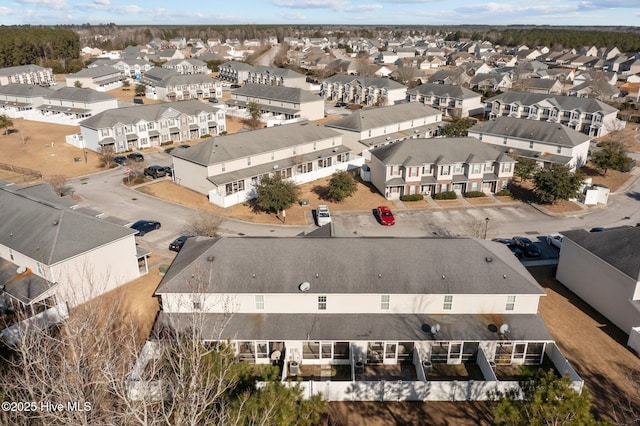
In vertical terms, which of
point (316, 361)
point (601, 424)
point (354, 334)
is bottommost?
point (316, 361)

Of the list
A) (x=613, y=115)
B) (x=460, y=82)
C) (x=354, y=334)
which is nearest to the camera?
(x=354, y=334)

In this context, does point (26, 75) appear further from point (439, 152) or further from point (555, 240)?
point (555, 240)

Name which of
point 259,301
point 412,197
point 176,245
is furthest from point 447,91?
point 259,301

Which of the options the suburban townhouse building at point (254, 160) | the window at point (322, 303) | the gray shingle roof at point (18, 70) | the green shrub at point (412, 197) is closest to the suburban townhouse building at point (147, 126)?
the suburban townhouse building at point (254, 160)

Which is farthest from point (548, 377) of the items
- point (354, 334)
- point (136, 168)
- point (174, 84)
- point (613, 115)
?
point (174, 84)

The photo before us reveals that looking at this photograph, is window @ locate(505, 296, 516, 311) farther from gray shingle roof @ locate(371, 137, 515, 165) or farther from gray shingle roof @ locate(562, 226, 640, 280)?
gray shingle roof @ locate(371, 137, 515, 165)

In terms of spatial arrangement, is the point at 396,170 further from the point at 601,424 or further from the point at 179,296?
the point at 601,424
